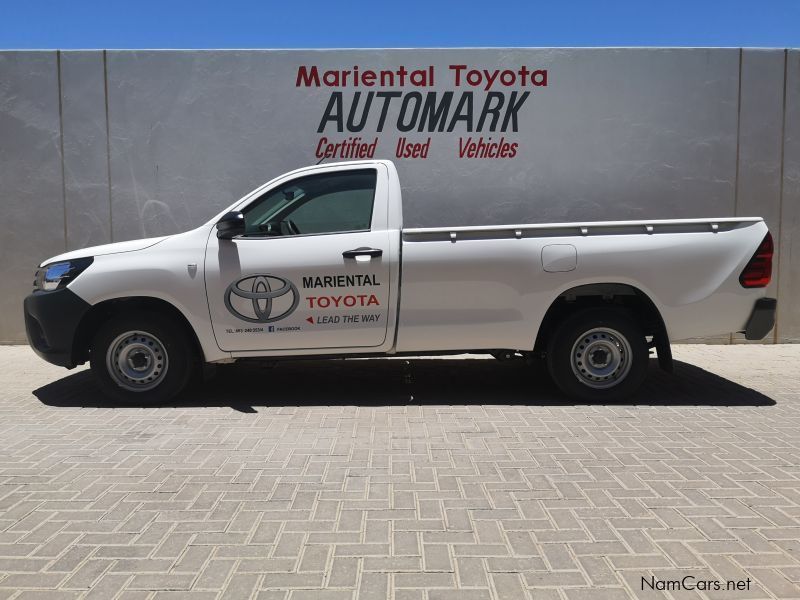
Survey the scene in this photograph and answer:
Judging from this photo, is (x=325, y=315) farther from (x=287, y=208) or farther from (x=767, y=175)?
(x=767, y=175)

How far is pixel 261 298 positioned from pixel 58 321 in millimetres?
1705

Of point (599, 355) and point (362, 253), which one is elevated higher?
point (362, 253)

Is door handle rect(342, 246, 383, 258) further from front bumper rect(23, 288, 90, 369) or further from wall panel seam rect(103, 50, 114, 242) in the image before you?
wall panel seam rect(103, 50, 114, 242)

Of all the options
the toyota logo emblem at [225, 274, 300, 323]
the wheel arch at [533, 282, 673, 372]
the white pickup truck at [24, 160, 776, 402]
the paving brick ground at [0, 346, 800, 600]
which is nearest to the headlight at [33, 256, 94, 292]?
the white pickup truck at [24, 160, 776, 402]

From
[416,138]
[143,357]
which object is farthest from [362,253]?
[416,138]

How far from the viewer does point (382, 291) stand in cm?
553

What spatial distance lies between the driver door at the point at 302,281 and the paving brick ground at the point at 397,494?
0.65 meters

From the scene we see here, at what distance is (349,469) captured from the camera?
419 centimetres

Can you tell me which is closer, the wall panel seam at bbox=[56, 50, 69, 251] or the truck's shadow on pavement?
the truck's shadow on pavement

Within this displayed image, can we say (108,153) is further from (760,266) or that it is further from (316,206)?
(760,266)

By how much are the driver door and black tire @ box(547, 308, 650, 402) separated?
5.08 ft

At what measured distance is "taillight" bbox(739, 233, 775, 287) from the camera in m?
5.51

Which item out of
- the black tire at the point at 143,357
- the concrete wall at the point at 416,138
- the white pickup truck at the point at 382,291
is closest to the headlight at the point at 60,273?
the white pickup truck at the point at 382,291

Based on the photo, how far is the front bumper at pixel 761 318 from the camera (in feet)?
18.2
